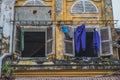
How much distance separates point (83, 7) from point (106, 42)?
187 cm

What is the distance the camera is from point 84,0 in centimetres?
1352

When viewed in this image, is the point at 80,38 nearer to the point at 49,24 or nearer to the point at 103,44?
the point at 103,44

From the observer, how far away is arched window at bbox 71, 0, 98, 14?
1323 cm

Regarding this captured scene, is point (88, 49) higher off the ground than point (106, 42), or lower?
lower

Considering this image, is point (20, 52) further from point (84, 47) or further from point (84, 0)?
point (84, 0)

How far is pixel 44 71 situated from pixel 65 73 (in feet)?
2.56

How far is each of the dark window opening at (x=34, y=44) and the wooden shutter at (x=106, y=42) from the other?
96.8 inches

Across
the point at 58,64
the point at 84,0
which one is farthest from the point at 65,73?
the point at 84,0

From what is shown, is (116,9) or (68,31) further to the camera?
(116,9)

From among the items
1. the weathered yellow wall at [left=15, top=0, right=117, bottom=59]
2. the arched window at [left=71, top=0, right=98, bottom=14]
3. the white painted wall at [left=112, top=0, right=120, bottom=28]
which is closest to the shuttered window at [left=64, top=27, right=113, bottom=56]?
the weathered yellow wall at [left=15, top=0, right=117, bottom=59]

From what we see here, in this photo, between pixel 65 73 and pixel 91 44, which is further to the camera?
pixel 91 44

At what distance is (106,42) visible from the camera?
1250 cm

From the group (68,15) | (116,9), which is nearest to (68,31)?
(68,15)

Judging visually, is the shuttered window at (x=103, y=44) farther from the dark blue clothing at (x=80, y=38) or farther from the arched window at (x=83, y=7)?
the arched window at (x=83, y=7)
